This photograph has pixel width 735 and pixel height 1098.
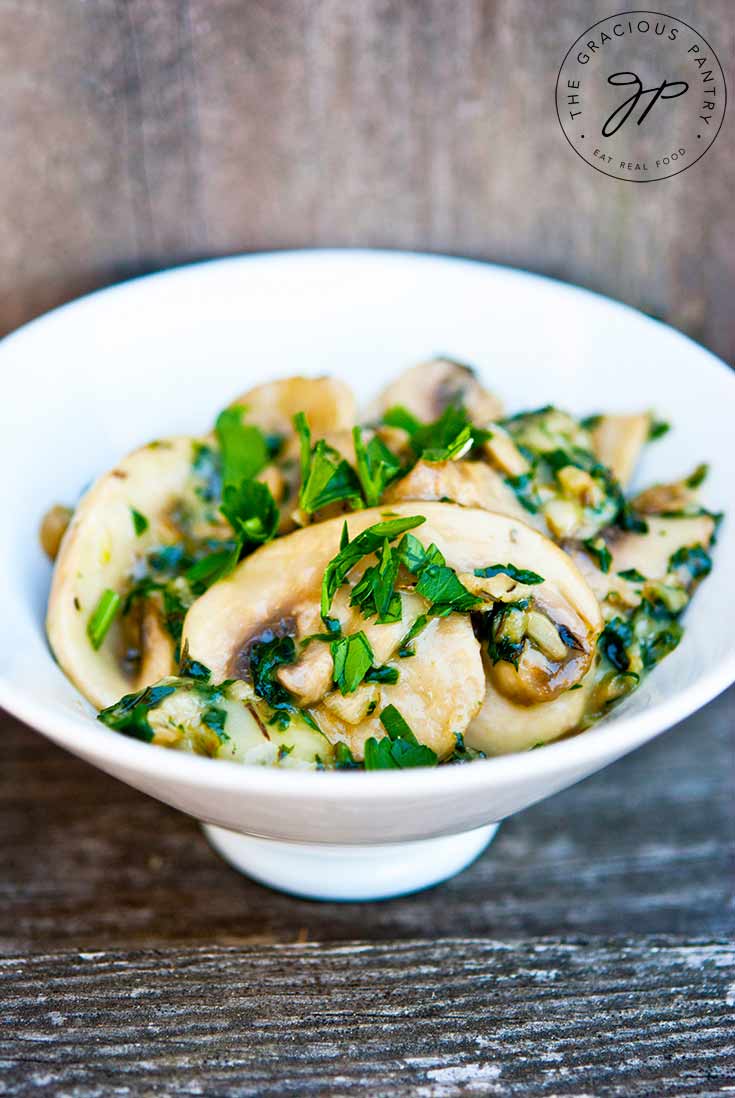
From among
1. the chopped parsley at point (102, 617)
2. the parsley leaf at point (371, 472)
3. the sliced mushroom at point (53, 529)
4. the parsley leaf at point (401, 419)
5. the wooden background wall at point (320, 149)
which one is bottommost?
the chopped parsley at point (102, 617)

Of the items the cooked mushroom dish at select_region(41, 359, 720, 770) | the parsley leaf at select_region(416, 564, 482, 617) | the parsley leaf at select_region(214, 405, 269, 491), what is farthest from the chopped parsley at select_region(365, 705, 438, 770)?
the parsley leaf at select_region(214, 405, 269, 491)

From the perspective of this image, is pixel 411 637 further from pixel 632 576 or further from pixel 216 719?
pixel 632 576

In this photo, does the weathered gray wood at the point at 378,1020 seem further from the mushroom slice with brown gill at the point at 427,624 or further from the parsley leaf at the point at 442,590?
the parsley leaf at the point at 442,590

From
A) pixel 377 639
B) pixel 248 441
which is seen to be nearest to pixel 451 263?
pixel 248 441

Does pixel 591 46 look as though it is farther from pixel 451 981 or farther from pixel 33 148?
pixel 451 981

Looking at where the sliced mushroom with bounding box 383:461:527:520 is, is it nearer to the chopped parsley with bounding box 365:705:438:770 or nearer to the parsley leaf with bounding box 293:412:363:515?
the parsley leaf with bounding box 293:412:363:515

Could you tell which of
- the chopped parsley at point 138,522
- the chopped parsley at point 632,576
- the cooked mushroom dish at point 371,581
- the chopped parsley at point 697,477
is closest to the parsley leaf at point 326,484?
the cooked mushroom dish at point 371,581
